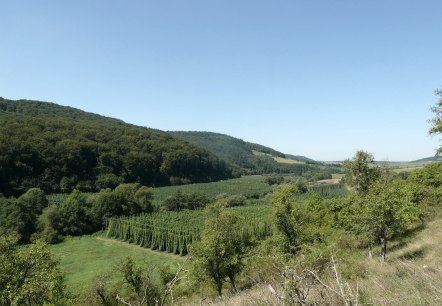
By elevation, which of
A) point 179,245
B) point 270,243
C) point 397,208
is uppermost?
point 397,208

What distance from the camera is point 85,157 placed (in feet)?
425

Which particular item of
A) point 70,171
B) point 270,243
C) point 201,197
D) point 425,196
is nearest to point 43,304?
point 270,243

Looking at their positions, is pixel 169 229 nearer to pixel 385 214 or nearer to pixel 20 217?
pixel 20 217

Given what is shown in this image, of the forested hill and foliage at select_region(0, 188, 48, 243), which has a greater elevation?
the forested hill

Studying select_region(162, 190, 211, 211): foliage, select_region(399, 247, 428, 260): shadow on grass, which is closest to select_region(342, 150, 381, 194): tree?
select_region(399, 247, 428, 260): shadow on grass

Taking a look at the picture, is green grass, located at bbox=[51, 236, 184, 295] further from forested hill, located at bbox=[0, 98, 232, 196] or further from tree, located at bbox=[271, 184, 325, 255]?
forested hill, located at bbox=[0, 98, 232, 196]

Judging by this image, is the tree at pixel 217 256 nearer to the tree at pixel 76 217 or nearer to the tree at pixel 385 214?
the tree at pixel 385 214

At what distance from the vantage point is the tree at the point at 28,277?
17656 mm

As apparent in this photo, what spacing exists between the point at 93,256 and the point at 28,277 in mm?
40425

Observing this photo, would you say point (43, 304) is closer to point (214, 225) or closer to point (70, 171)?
point (214, 225)

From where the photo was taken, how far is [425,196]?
35062 millimetres

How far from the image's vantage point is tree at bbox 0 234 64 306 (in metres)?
17.7

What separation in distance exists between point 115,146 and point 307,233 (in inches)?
5240

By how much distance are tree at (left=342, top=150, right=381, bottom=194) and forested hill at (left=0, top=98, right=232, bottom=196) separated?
101 m
